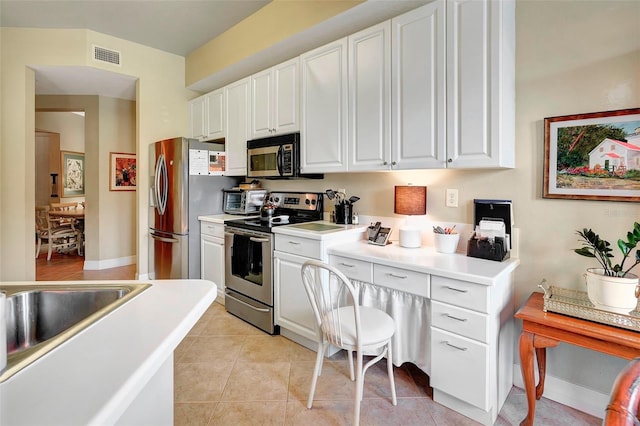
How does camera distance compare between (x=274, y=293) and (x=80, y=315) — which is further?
(x=274, y=293)

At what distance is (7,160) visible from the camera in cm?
344

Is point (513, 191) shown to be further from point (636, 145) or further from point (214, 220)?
point (214, 220)

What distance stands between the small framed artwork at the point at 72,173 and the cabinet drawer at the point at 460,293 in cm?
829

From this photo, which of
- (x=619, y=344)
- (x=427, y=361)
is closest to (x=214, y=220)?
(x=427, y=361)

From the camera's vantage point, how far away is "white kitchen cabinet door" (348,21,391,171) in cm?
229

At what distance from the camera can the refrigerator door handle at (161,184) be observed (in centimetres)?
367

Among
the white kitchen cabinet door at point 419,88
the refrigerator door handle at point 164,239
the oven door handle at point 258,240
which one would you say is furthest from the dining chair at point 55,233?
the white kitchen cabinet door at point 419,88

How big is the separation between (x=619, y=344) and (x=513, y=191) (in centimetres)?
97

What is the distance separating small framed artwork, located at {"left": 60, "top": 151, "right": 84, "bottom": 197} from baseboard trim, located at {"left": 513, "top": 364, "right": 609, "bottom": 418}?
886 centimetres

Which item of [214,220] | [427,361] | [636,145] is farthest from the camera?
[214,220]

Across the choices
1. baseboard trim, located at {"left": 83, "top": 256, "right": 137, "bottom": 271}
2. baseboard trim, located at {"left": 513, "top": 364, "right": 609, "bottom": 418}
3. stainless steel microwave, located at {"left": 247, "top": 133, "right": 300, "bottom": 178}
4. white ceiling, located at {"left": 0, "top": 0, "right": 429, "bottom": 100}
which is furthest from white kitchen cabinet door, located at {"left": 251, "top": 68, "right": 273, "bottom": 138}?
baseboard trim, located at {"left": 83, "top": 256, "right": 137, "bottom": 271}

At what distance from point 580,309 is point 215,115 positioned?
12.5ft

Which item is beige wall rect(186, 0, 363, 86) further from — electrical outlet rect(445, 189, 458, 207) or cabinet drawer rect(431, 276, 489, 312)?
cabinet drawer rect(431, 276, 489, 312)

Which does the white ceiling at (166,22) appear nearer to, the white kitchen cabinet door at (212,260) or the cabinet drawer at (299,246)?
the cabinet drawer at (299,246)
